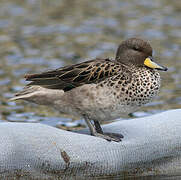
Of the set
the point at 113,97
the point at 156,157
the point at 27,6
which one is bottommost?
the point at 27,6

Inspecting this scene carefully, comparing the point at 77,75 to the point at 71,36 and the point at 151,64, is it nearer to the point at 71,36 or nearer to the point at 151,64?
the point at 151,64

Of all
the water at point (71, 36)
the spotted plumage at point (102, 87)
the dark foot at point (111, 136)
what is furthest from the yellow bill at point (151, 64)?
the water at point (71, 36)

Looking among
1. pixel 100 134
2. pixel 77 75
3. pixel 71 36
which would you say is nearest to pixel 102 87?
pixel 77 75

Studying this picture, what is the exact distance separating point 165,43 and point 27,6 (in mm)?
4489

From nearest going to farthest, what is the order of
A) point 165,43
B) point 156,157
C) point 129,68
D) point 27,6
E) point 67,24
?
point 156,157, point 129,68, point 165,43, point 67,24, point 27,6

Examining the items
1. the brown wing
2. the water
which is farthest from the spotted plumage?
the water

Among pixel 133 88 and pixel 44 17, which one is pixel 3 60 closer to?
pixel 44 17

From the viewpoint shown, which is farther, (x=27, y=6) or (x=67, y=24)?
(x=27, y=6)

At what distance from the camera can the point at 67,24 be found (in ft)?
38.3

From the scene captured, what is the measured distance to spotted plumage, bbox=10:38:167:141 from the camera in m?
4.26

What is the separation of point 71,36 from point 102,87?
6.64 metres

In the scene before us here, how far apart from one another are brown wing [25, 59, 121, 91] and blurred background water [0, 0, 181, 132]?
5.34ft

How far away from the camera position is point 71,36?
10.8 m

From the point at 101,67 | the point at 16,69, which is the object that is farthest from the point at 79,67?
the point at 16,69
